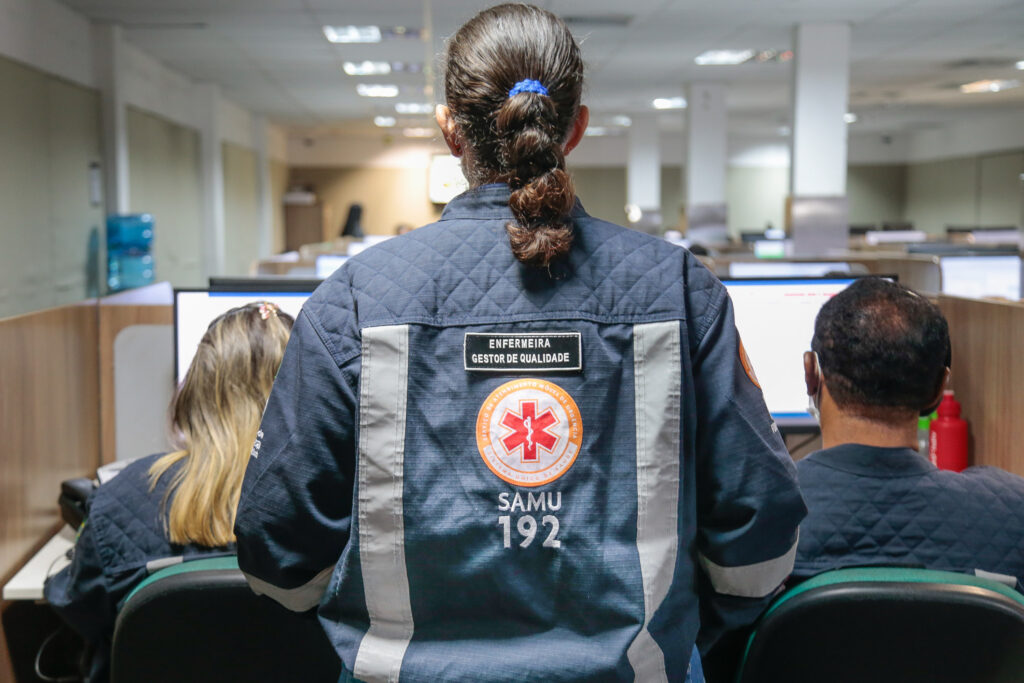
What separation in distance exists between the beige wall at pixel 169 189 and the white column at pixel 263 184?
2.90 m

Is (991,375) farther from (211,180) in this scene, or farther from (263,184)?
(263,184)

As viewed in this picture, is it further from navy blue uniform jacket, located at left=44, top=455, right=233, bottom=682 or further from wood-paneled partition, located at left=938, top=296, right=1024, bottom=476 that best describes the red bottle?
navy blue uniform jacket, located at left=44, top=455, right=233, bottom=682

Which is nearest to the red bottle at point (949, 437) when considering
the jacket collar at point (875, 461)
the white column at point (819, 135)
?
the jacket collar at point (875, 461)

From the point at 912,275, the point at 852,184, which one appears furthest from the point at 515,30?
the point at 852,184

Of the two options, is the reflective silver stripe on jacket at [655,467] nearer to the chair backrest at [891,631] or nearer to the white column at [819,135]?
the chair backrest at [891,631]

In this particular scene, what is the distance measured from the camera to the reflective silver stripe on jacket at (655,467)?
0.91m

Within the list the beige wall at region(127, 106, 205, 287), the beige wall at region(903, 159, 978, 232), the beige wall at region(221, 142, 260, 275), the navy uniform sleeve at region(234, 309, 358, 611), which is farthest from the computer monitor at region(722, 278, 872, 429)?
the beige wall at region(903, 159, 978, 232)

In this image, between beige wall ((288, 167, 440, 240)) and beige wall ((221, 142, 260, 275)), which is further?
beige wall ((288, 167, 440, 240))

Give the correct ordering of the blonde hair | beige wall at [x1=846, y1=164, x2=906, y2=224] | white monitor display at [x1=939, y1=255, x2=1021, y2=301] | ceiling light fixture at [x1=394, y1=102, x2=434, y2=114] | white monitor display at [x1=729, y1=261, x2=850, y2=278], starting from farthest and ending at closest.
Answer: beige wall at [x1=846, y1=164, x2=906, y2=224]
ceiling light fixture at [x1=394, y1=102, x2=434, y2=114]
white monitor display at [x1=939, y1=255, x2=1021, y2=301]
white monitor display at [x1=729, y1=261, x2=850, y2=278]
the blonde hair

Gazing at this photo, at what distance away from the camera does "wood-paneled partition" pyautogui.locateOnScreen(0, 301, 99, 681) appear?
174cm

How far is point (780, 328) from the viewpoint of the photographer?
2.16 meters

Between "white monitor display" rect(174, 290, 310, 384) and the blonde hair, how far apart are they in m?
0.57

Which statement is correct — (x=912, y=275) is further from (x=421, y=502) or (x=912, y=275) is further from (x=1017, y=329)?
(x=421, y=502)

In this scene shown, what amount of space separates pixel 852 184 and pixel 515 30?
17686mm
